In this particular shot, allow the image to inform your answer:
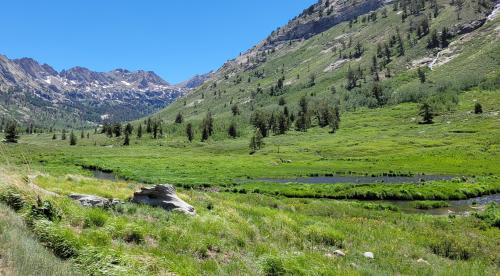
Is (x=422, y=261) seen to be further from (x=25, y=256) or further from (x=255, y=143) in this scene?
(x=255, y=143)

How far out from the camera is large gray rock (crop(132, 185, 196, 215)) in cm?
2073

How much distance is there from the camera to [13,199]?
13086mm

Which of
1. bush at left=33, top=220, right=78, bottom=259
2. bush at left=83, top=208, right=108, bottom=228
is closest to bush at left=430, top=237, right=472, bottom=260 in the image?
bush at left=83, top=208, right=108, bottom=228

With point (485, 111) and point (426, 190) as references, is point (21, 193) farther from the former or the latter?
point (485, 111)

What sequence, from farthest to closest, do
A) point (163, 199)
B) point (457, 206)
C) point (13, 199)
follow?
point (457, 206) < point (163, 199) < point (13, 199)

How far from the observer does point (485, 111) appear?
580 ft

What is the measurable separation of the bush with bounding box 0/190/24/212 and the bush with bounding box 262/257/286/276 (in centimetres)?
821

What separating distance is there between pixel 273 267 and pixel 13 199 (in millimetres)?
8818

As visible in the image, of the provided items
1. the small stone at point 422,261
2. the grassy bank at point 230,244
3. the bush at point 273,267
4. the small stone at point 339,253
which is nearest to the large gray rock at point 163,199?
the grassy bank at point 230,244

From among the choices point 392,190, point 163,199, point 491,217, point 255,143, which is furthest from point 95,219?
point 255,143

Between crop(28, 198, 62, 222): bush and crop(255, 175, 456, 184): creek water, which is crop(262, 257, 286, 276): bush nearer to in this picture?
crop(28, 198, 62, 222): bush

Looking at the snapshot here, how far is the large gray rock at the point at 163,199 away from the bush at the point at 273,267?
8.05 m

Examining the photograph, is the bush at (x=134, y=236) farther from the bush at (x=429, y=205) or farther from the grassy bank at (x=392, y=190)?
the grassy bank at (x=392, y=190)

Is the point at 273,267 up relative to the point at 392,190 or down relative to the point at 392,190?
A: up
